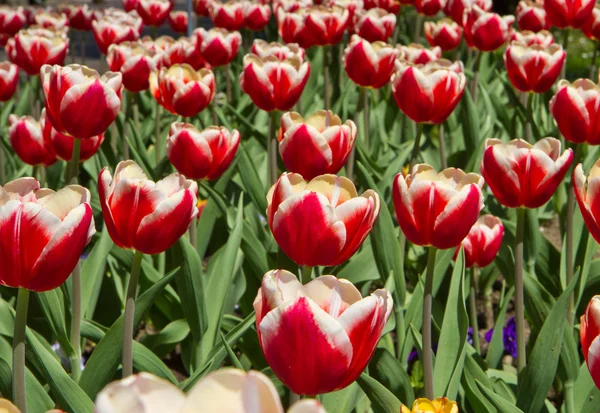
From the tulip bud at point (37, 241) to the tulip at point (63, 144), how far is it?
112 centimetres

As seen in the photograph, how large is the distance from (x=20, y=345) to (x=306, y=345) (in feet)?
1.64

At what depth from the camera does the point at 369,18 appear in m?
3.73

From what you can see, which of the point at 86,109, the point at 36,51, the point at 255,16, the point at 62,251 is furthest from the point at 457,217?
the point at 255,16

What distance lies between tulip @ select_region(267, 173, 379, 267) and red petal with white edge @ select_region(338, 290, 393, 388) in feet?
0.97

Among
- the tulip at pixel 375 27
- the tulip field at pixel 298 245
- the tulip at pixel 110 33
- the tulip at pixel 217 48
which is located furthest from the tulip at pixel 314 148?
the tulip at pixel 110 33

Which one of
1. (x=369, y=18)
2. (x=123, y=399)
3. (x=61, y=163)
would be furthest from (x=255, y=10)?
(x=123, y=399)

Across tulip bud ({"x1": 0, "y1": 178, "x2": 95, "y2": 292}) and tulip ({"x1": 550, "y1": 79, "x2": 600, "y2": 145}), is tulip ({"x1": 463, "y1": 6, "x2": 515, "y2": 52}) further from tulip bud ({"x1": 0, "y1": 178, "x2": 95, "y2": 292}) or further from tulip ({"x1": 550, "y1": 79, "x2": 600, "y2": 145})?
tulip bud ({"x1": 0, "y1": 178, "x2": 95, "y2": 292})

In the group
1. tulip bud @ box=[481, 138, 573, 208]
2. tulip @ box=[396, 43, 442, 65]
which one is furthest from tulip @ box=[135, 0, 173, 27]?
tulip bud @ box=[481, 138, 573, 208]

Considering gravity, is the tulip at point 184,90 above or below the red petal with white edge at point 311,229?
below

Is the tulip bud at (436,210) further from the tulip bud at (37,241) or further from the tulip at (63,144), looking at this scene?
the tulip at (63,144)

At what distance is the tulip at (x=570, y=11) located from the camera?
3.59 metres

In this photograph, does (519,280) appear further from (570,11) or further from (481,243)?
(570,11)

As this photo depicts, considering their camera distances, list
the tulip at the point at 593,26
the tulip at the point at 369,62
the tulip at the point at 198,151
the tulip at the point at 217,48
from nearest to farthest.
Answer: the tulip at the point at 198,151 < the tulip at the point at 369,62 < the tulip at the point at 217,48 < the tulip at the point at 593,26

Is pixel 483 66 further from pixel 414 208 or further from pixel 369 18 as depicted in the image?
pixel 414 208
